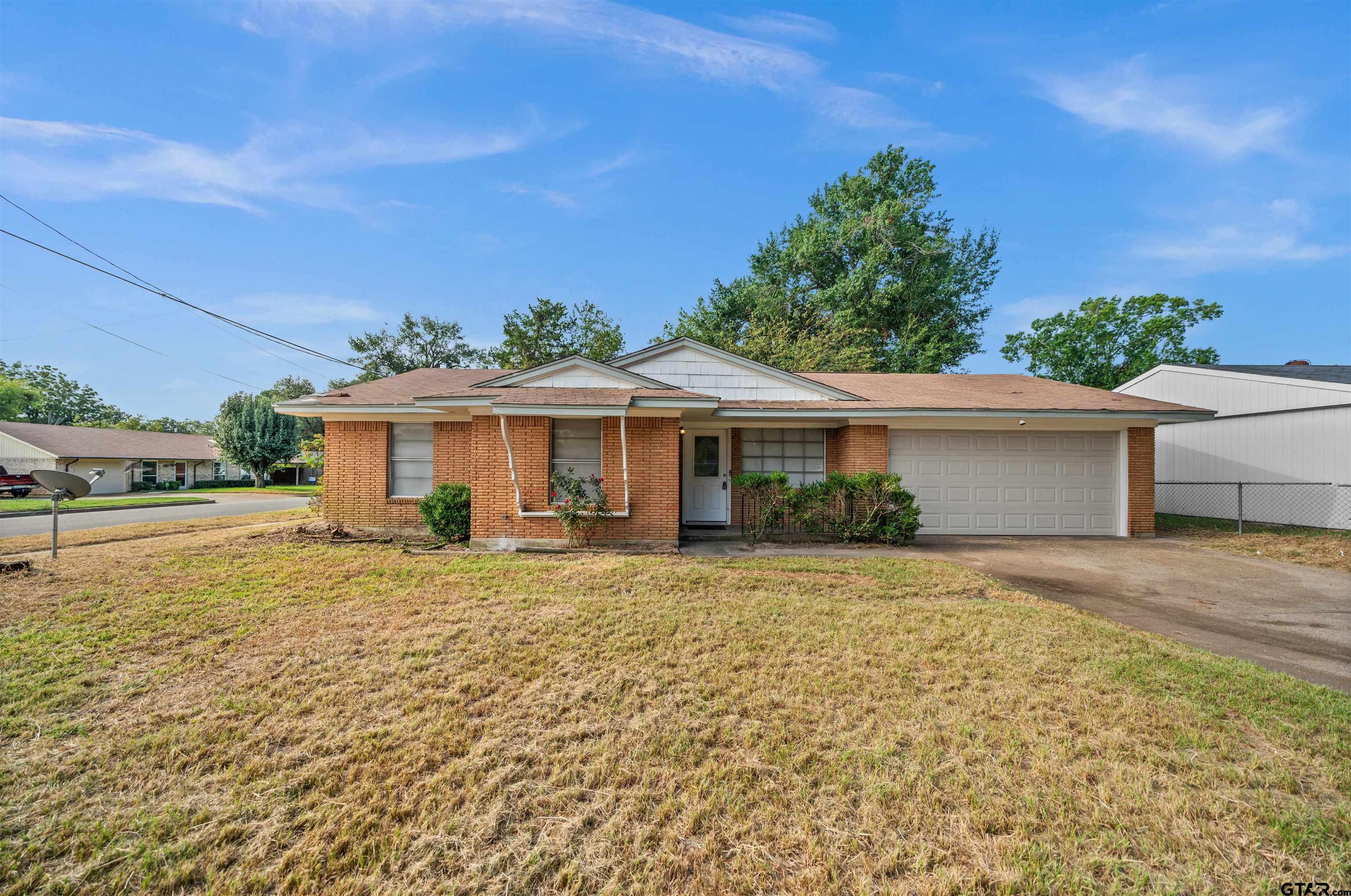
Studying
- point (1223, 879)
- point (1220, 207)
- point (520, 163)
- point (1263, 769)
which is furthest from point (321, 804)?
point (1220, 207)

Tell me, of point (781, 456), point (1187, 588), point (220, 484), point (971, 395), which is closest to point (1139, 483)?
point (971, 395)

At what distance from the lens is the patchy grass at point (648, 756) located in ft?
6.66

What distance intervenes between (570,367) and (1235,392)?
18174 millimetres

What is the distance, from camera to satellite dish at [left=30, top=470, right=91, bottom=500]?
721cm

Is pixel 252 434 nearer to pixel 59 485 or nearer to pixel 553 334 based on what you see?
pixel 553 334

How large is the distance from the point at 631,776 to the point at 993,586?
569 centimetres

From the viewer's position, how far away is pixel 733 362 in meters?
10.7

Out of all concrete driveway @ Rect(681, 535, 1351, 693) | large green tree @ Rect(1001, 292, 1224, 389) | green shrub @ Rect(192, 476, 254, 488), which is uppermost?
large green tree @ Rect(1001, 292, 1224, 389)

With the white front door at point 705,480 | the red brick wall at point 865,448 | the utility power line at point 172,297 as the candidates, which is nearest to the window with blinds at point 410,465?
the white front door at point 705,480

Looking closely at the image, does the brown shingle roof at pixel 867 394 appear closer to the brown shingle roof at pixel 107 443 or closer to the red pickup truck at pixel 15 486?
the red pickup truck at pixel 15 486

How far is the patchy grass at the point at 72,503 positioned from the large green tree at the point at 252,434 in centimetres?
810

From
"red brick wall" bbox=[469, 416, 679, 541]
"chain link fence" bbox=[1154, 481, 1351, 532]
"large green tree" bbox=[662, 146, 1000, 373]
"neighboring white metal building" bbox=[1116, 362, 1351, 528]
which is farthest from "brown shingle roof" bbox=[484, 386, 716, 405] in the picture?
"large green tree" bbox=[662, 146, 1000, 373]

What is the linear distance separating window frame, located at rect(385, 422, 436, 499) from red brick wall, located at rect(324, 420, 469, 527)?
24 millimetres

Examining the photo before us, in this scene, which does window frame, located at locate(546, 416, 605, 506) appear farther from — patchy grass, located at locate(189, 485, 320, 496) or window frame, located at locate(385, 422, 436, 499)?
patchy grass, located at locate(189, 485, 320, 496)
